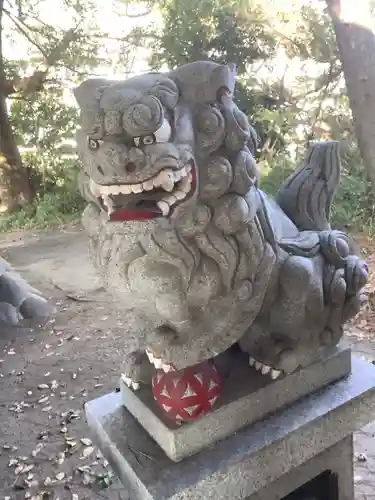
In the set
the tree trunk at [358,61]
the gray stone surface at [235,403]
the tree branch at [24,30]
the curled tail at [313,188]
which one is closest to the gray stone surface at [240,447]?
the gray stone surface at [235,403]

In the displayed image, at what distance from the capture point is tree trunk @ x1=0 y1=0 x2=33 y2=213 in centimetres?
642

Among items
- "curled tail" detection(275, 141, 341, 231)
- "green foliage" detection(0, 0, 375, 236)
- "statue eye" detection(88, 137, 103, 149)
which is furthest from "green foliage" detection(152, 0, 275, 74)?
"statue eye" detection(88, 137, 103, 149)

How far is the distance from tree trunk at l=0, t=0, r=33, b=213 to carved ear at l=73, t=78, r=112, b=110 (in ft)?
19.5

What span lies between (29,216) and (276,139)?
3167 mm

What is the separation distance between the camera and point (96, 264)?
Result: 102cm

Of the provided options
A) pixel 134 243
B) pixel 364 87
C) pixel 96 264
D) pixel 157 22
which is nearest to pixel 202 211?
pixel 134 243

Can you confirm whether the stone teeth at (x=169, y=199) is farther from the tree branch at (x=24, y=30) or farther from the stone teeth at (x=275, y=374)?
the tree branch at (x=24, y=30)

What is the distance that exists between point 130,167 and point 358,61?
228cm

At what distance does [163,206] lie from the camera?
89cm

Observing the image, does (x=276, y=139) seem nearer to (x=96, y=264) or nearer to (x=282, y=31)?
(x=282, y=31)

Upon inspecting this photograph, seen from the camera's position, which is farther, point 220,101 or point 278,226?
point 278,226

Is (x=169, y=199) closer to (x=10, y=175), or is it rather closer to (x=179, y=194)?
(x=179, y=194)

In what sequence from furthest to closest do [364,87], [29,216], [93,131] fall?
[29,216]
[364,87]
[93,131]

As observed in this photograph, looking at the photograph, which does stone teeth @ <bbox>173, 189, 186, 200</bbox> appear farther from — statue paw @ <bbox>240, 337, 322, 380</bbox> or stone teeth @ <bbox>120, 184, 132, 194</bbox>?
statue paw @ <bbox>240, 337, 322, 380</bbox>
